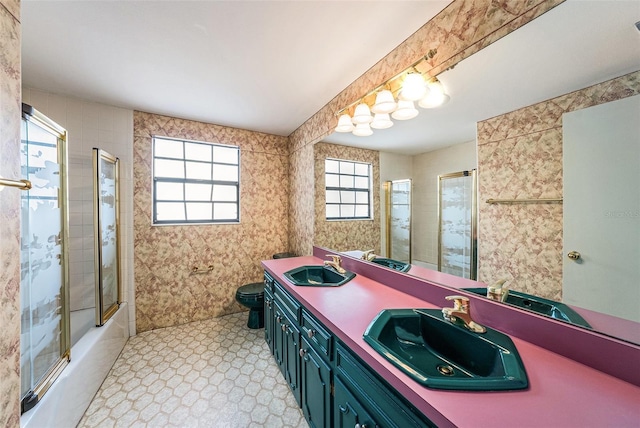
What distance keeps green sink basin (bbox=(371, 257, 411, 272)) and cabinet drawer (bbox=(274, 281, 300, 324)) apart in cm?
72

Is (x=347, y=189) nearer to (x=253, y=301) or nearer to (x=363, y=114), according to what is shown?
(x=363, y=114)

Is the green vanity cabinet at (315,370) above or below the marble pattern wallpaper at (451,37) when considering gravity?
below

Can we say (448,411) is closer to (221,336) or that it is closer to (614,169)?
(614,169)

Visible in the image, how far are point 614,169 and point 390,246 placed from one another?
45.7 inches

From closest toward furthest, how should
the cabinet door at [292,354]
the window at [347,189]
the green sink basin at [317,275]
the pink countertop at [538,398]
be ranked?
the pink countertop at [538,398], the cabinet door at [292,354], the green sink basin at [317,275], the window at [347,189]

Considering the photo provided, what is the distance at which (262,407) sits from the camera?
5.23ft

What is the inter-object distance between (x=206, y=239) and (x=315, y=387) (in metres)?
2.21

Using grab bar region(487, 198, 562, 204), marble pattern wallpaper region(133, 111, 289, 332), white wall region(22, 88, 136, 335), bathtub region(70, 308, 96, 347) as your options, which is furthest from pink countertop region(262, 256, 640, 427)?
white wall region(22, 88, 136, 335)

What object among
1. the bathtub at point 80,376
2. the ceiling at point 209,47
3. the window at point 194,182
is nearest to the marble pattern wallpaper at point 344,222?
the ceiling at point 209,47

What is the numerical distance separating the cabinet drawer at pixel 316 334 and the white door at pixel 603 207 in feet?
3.28

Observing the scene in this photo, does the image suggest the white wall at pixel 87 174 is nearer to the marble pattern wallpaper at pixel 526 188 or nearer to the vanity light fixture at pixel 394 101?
the vanity light fixture at pixel 394 101

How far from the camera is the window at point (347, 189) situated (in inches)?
77.4

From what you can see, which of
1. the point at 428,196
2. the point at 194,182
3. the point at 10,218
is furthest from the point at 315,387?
the point at 194,182

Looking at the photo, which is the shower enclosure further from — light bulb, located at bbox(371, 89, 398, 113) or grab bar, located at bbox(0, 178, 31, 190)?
light bulb, located at bbox(371, 89, 398, 113)
